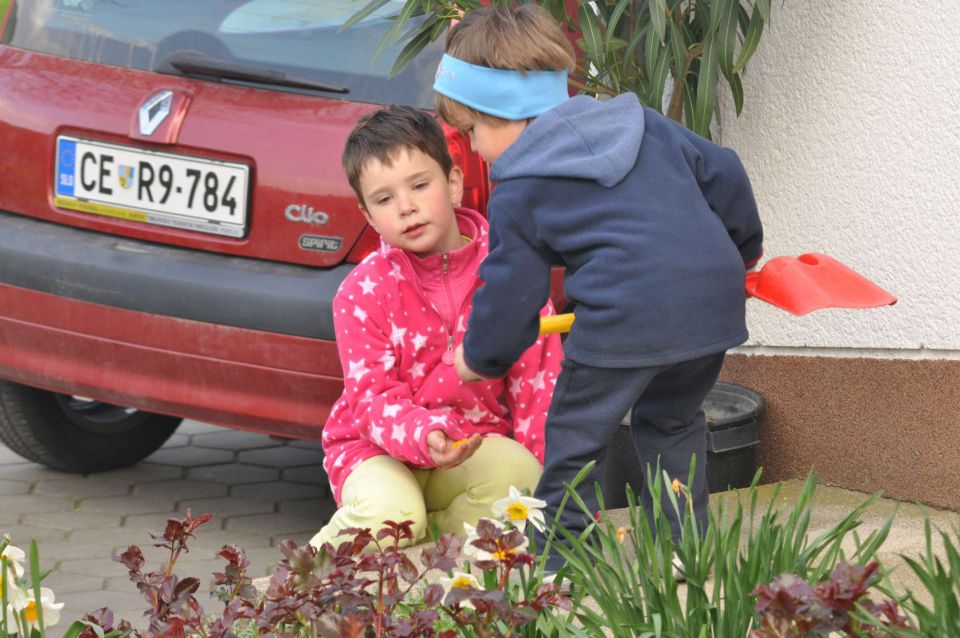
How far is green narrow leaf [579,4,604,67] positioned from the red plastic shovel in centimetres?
92

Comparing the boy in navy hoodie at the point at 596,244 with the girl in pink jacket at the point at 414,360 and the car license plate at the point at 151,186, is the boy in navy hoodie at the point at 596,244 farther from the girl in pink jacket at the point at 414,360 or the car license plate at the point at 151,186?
the car license plate at the point at 151,186

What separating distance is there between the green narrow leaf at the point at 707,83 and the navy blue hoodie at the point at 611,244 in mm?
903

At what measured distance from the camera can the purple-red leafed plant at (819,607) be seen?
178cm

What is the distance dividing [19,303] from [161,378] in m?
0.49

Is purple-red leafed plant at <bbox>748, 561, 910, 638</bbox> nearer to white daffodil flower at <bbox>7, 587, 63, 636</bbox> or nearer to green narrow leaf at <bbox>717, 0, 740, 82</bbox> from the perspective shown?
white daffodil flower at <bbox>7, 587, 63, 636</bbox>

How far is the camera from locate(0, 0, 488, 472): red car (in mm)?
3576

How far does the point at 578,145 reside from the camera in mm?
2686

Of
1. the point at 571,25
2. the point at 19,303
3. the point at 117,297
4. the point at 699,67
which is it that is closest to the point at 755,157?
the point at 699,67

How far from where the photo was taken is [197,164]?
12.0 feet

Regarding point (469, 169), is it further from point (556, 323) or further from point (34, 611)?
point (34, 611)

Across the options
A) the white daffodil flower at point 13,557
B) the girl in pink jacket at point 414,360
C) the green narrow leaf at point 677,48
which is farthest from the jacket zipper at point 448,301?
the white daffodil flower at point 13,557

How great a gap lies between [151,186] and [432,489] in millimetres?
1134

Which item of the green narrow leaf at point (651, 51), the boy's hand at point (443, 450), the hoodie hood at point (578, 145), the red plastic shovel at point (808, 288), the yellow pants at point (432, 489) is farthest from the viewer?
the green narrow leaf at point (651, 51)

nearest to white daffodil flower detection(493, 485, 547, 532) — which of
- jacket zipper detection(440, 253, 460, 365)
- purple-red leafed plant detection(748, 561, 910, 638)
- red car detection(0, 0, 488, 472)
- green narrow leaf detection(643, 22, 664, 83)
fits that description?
purple-red leafed plant detection(748, 561, 910, 638)
